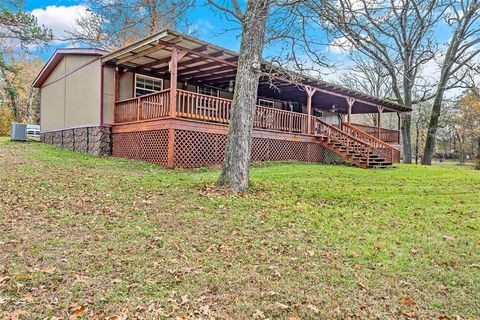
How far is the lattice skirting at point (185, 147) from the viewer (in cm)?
1155

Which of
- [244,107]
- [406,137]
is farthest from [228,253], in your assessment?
[406,137]

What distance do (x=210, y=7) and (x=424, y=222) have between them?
6326 millimetres

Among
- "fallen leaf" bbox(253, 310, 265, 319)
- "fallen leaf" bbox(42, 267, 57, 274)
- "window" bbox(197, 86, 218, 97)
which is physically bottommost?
"fallen leaf" bbox(253, 310, 265, 319)

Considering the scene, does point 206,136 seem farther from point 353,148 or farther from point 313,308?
point 313,308

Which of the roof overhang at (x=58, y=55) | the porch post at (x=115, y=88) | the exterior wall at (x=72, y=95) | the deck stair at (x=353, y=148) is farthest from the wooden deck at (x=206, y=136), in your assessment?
the roof overhang at (x=58, y=55)

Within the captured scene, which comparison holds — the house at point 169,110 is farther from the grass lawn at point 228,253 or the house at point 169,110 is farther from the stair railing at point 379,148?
the grass lawn at point 228,253

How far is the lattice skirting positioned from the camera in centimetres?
1155

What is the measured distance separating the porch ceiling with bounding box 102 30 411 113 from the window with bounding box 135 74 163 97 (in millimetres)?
282

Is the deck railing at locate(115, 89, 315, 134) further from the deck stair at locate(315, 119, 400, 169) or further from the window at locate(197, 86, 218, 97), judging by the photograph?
the window at locate(197, 86, 218, 97)

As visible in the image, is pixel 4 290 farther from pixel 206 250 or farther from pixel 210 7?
pixel 210 7

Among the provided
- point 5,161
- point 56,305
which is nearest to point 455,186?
point 56,305

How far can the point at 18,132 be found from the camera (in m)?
18.2

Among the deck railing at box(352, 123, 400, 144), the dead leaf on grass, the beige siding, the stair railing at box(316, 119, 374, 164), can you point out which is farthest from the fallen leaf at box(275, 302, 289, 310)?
the deck railing at box(352, 123, 400, 144)

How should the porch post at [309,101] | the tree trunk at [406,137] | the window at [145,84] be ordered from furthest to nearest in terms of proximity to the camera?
the tree trunk at [406,137]
the porch post at [309,101]
the window at [145,84]
